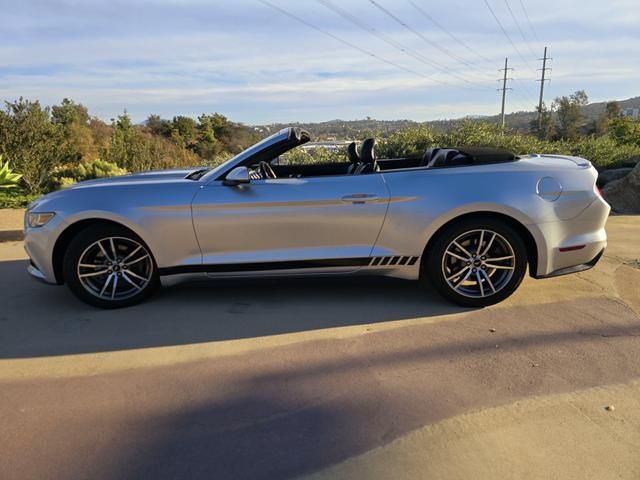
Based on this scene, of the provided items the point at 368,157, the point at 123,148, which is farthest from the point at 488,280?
the point at 123,148

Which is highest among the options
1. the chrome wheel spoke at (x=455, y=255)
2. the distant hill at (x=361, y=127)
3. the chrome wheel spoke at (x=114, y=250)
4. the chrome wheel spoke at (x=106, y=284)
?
the distant hill at (x=361, y=127)

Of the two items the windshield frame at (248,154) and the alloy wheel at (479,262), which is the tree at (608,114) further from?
the windshield frame at (248,154)

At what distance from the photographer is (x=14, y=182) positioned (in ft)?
31.4

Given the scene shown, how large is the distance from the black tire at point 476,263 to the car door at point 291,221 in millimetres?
556

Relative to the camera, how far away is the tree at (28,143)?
10898 millimetres

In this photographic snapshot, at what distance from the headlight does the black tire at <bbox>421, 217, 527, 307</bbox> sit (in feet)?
10.2

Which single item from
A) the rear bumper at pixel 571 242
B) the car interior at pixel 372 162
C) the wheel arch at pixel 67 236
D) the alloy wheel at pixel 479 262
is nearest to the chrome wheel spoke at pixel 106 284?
the wheel arch at pixel 67 236

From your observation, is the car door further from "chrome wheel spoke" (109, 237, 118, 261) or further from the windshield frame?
"chrome wheel spoke" (109, 237, 118, 261)

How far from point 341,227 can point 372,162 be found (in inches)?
32.9

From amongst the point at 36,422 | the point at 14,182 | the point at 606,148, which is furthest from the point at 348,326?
the point at 606,148

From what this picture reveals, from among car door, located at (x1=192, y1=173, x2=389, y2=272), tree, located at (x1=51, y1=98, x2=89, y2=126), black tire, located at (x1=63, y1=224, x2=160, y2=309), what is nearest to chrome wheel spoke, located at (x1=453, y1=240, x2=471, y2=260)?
car door, located at (x1=192, y1=173, x2=389, y2=272)

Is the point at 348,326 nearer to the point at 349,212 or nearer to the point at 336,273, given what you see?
the point at 336,273

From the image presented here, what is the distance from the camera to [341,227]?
414 centimetres

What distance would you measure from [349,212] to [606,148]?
13273 millimetres
